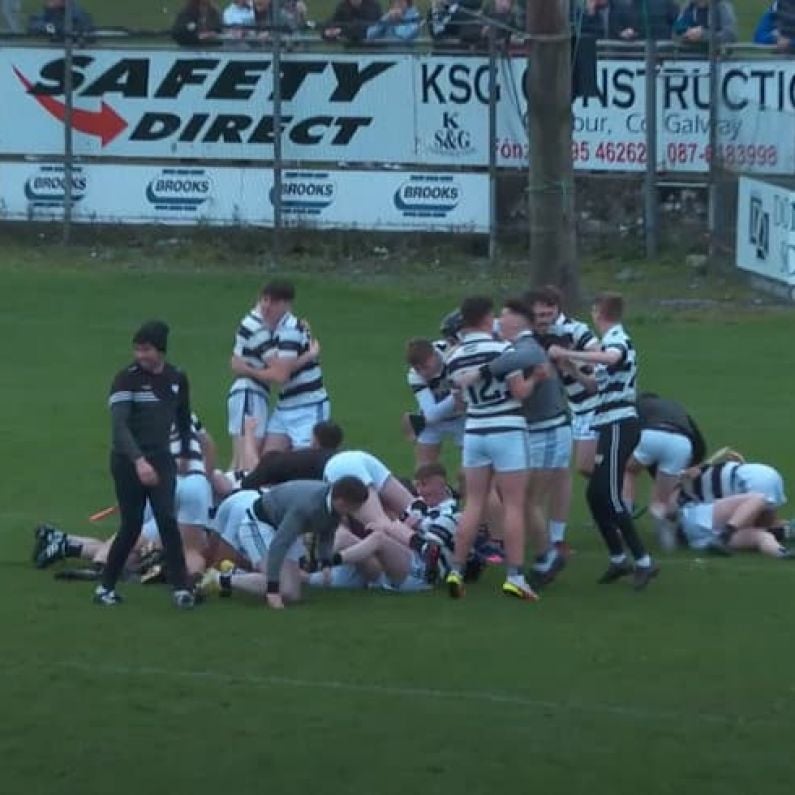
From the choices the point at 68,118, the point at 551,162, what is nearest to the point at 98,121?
the point at 68,118

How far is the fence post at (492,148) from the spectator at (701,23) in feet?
6.94

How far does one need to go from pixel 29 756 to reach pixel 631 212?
1821 centimetres

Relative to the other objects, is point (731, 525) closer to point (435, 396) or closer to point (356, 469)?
point (435, 396)

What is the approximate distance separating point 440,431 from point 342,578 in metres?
1.82

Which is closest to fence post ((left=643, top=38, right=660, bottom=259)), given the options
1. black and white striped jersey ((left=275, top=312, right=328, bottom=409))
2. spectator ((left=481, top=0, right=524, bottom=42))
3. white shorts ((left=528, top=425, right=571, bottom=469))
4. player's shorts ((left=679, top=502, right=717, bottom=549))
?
spectator ((left=481, top=0, right=524, bottom=42))

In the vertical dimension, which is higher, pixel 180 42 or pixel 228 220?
pixel 180 42

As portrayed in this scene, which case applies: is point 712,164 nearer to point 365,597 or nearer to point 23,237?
point 23,237

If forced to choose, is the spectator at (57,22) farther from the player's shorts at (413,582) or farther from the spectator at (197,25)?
the player's shorts at (413,582)

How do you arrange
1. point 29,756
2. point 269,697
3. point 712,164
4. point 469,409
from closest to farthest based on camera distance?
point 29,756
point 269,697
point 469,409
point 712,164

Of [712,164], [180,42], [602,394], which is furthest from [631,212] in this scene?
[602,394]

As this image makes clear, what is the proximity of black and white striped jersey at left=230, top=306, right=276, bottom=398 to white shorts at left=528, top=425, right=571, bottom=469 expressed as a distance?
268 centimetres

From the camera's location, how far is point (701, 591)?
1405 cm

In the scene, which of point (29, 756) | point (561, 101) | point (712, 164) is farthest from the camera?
point (712, 164)

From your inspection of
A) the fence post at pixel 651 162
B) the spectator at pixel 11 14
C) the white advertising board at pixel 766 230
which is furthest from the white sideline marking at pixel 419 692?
the spectator at pixel 11 14
